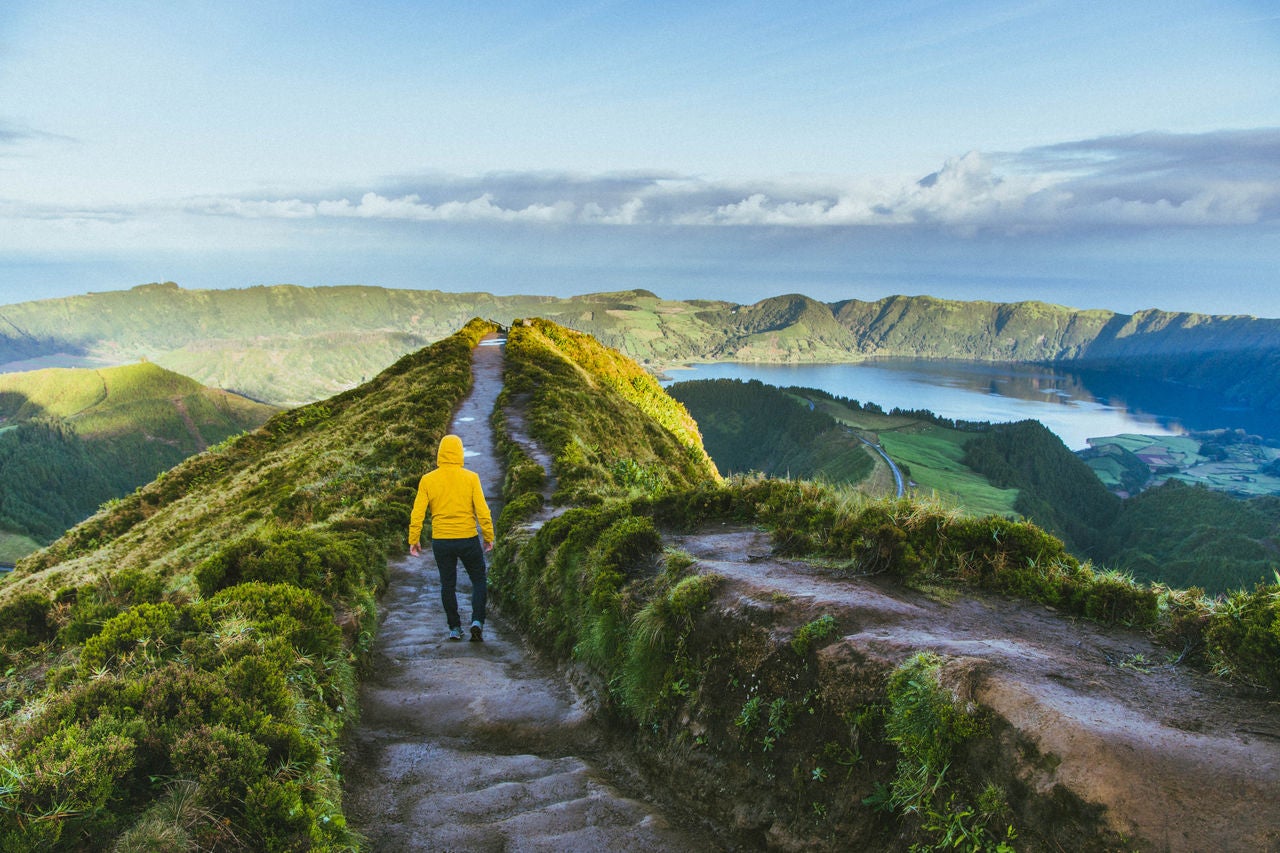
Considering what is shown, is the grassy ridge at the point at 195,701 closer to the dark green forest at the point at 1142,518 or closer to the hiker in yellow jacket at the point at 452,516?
the hiker in yellow jacket at the point at 452,516

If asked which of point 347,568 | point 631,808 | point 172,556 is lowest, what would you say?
point 172,556

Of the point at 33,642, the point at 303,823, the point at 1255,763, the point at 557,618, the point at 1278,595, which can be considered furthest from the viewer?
the point at 557,618

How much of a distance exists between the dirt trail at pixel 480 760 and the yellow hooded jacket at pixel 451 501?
2.05 m

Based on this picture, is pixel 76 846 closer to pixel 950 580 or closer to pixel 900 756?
pixel 900 756

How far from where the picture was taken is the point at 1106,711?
16.3ft

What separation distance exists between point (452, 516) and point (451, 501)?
0.26m

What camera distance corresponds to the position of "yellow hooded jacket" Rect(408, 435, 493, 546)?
10891 millimetres

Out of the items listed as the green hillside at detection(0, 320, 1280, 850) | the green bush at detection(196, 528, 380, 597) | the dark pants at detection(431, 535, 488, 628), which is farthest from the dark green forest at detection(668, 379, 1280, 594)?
the green bush at detection(196, 528, 380, 597)

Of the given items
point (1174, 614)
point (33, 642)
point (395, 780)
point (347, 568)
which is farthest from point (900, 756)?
point (33, 642)

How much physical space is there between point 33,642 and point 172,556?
1176 centimetres

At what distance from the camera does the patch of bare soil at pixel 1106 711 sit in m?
4.10

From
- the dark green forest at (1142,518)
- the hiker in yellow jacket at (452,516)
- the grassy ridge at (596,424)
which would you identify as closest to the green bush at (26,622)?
the hiker in yellow jacket at (452,516)

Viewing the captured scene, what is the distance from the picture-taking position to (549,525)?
13.1 m

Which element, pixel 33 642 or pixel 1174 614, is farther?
pixel 33 642
